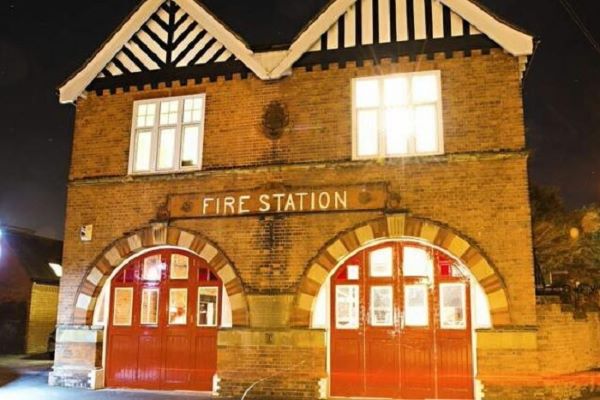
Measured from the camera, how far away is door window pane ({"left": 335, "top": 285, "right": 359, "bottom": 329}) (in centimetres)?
1235

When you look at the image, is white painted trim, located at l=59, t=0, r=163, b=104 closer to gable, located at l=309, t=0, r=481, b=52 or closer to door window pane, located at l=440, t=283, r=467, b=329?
gable, located at l=309, t=0, r=481, b=52

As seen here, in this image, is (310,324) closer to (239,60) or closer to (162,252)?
(162,252)

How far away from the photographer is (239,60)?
1353 cm

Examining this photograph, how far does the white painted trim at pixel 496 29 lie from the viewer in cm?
1187

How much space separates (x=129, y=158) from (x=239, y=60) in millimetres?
3283

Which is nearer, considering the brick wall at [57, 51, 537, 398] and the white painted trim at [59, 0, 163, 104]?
the brick wall at [57, 51, 537, 398]

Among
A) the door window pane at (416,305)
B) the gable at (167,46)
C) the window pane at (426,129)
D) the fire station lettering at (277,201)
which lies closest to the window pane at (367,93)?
the window pane at (426,129)

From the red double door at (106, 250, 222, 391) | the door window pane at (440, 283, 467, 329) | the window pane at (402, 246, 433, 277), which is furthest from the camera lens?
the red double door at (106, 250, 222, 391)

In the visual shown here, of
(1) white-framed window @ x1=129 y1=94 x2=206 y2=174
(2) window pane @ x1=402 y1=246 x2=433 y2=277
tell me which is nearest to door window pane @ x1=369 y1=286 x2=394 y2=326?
(2) window pane @ x1=402 y1=246 x2=433 y2=277

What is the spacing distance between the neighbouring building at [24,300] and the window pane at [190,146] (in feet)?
42.9

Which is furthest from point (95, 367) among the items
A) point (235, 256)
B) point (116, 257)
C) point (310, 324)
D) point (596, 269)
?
point (596, 269)

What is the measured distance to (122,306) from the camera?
1396 centimetres

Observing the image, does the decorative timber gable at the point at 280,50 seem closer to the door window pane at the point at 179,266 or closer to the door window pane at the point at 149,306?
the door window pane at the point at 179,266

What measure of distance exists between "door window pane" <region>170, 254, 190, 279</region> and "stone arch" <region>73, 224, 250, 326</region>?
0.45 meters
